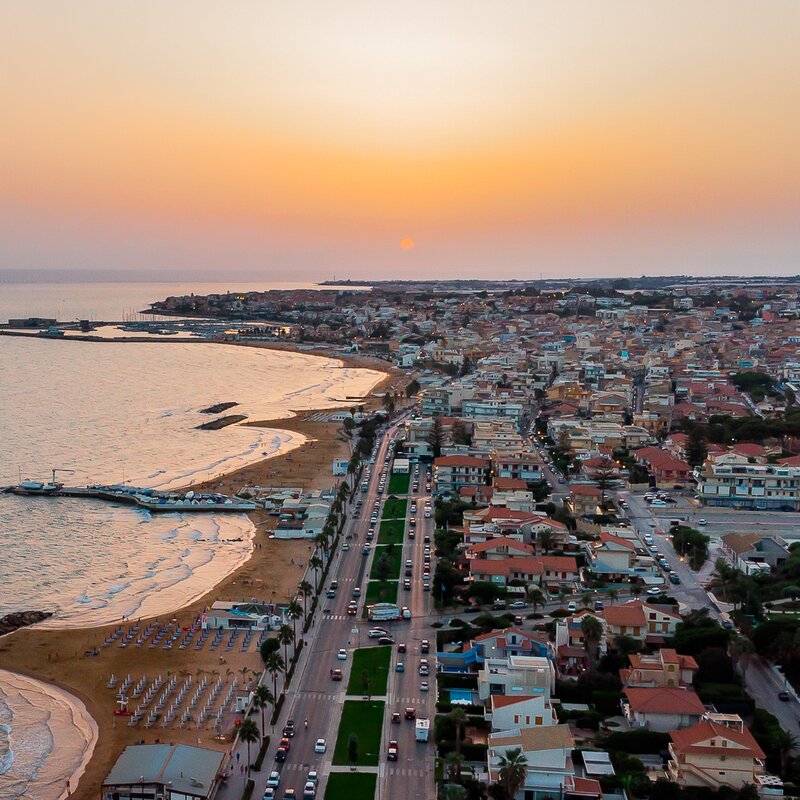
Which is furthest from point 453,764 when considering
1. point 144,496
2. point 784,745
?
point 144,496

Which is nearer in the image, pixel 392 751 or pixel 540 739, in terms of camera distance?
pixel 540 739

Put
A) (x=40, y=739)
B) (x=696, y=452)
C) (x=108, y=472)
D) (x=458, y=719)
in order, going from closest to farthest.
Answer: (x=458, y=719)
(x=40, y=739)
(x=696, y=452)
(x=108, y=472)

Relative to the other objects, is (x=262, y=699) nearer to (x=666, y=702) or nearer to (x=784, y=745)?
(x=666, y=702)

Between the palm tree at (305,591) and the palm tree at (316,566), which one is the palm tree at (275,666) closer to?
the palm tree at (305,591)

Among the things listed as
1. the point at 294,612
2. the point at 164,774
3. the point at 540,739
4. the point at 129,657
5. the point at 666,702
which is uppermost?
the point at 540,739

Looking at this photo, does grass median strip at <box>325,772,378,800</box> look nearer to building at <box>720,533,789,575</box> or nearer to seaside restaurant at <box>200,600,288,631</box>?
seaside restaurant at <box>200,600,288,631</box>

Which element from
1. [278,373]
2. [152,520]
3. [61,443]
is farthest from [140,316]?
[152,520]

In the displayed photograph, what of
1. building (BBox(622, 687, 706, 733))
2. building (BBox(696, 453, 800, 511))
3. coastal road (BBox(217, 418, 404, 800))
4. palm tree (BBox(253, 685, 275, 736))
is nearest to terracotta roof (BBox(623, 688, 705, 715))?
building (BBox(622, 687, 706, 733))
